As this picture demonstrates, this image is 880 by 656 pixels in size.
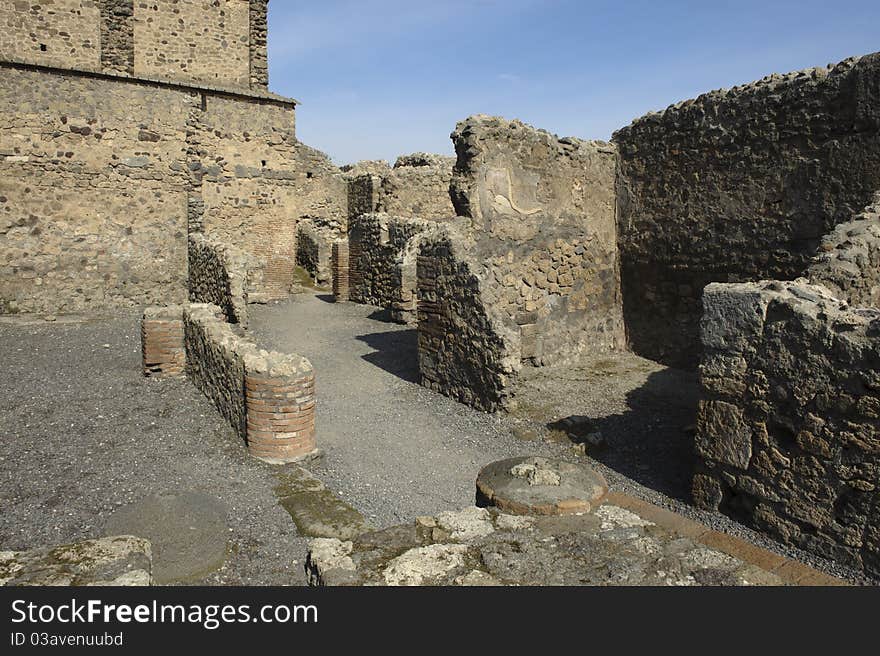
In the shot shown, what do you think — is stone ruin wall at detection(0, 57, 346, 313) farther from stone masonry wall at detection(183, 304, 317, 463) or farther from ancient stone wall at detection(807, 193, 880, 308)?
ancient stone wall at detection(807, 193, 880, 308)

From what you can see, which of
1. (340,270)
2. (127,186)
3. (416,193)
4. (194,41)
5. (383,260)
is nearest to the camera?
→ (127,186)

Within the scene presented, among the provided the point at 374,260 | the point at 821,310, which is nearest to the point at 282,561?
the point at 821,310

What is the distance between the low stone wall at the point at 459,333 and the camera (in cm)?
703

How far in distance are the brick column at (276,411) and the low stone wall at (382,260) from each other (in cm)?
670

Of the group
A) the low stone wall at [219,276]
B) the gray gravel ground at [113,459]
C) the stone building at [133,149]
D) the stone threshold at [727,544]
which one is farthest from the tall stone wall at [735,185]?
the stone building at [133,149]

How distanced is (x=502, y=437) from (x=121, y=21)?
45.0 ft

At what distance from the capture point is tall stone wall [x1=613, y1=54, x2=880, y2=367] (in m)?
6.66

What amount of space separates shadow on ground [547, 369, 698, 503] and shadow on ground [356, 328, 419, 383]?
272 cm

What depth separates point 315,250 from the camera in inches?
712

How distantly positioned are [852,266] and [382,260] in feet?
32.1

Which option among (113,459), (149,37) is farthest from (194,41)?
(113,459)

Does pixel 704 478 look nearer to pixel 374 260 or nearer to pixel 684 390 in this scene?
pixel 684 390

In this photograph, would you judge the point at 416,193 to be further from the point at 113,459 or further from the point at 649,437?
the point at 113,459
